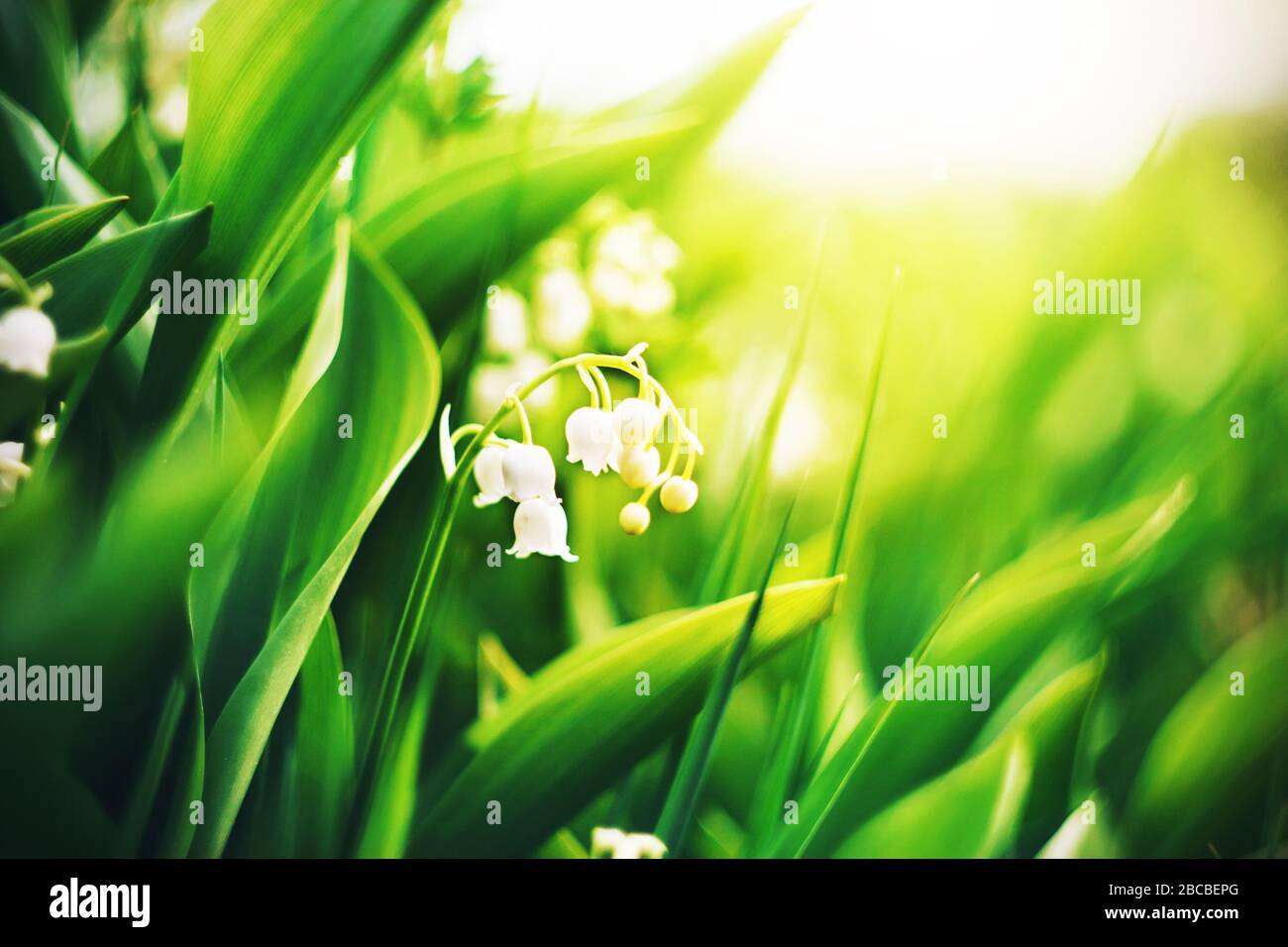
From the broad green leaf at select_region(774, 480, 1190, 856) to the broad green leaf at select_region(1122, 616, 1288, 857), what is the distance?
0.18 m

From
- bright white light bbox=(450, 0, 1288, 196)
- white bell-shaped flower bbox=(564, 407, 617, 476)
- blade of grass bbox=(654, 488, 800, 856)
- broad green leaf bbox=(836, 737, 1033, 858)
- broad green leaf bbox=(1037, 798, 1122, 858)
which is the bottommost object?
broad green leaf bbox=(1037, 798, 1122, 858)

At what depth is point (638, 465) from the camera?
76cm

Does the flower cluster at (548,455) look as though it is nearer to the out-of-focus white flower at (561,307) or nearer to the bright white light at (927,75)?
the out-of-focus white flower at (561,307)

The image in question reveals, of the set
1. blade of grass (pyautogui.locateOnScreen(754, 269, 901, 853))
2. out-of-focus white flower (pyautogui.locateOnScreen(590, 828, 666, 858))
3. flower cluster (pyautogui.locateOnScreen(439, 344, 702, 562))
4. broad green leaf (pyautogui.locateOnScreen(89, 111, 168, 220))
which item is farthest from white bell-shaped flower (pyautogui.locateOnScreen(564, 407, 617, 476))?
broad green leaf (pyautogui.locateOnScreen(89, 111, 168, 220))

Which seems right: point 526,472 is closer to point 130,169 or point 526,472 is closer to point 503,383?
point 503,383

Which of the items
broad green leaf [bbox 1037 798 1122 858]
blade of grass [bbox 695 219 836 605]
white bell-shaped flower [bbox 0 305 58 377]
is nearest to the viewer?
white bell-shaped flower [bbox 0 305 58 377]

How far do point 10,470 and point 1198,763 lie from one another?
1112mm

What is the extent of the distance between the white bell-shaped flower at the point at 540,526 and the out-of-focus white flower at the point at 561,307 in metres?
0.22

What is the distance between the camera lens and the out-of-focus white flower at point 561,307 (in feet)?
2.96

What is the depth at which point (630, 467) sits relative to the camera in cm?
76

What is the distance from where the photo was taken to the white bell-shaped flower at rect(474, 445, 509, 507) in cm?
75

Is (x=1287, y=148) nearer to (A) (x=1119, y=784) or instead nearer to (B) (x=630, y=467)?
(A) (x=1119, y=784)

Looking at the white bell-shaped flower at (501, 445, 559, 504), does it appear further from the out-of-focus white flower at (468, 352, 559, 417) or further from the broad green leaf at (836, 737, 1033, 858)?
the broad green leaf at (836, 737, 1033, 858)

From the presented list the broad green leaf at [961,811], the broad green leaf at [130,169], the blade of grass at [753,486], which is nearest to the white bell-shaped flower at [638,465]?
the blade of grass at [753,486]
